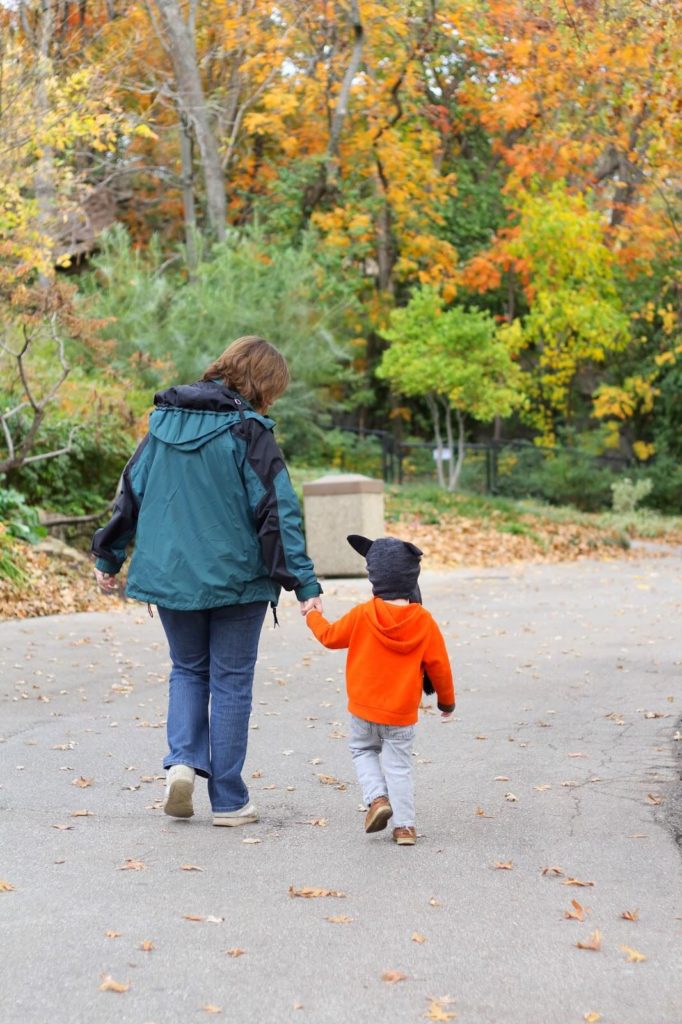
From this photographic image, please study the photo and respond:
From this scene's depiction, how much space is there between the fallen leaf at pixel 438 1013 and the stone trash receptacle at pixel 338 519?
46.4 feet

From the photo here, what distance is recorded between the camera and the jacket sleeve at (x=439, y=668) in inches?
215

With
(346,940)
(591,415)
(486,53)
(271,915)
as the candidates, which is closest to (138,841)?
(271,915)

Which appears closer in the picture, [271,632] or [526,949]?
[526,949]

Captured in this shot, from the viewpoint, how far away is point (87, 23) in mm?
22672

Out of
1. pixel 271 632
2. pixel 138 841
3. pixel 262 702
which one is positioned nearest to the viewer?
pixel 138 841

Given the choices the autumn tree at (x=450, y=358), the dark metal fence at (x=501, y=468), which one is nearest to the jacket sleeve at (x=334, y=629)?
the autumn tree at (x=450, y=358)

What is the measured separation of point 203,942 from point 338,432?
927 inches

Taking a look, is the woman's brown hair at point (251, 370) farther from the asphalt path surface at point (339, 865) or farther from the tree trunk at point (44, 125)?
the tree trunk at point (44, 125)

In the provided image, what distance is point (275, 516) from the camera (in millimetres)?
5387

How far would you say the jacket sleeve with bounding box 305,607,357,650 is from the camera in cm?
539

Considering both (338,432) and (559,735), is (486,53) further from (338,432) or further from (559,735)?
(559,735)

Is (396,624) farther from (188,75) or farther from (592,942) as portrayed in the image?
(188,75)

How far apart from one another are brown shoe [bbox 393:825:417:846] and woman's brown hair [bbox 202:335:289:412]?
1.73m

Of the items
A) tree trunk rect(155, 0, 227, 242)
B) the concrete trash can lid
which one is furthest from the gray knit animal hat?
tree trunk rect(155, 0, 227, 242)
